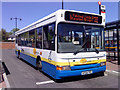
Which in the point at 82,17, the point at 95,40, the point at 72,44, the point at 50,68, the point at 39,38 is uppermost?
the point at 82,17

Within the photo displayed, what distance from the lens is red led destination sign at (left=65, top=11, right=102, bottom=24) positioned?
5713 mm

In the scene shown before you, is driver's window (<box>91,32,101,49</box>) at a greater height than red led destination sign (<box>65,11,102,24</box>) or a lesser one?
lesser

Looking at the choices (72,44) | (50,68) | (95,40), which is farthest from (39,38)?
(95,40)

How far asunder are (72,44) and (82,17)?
1.29 m

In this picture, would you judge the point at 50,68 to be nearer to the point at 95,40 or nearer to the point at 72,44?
the point at 72,44

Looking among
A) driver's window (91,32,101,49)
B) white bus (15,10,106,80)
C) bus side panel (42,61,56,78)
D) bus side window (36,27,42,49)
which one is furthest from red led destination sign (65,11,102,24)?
bus side window (36,27,42,49)

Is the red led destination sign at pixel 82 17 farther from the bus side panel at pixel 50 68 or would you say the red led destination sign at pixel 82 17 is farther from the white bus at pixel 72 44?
the bus side panel at pixel 50 68

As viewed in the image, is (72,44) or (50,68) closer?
(72,44)

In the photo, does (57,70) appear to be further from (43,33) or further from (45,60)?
(43,33)

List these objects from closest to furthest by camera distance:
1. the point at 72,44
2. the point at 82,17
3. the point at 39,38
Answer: the point at 72,44, the point at 82,17, the point at 39,38

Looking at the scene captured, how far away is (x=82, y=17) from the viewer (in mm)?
6031

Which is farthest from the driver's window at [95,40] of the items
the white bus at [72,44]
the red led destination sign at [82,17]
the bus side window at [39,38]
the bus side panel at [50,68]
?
the bus side window at [39,38]

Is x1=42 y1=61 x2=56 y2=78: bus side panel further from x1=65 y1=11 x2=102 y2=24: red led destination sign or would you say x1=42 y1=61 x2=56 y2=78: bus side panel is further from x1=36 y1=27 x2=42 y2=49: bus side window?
x1=65 y1=11 x2=102 y2=24: red led destination sign

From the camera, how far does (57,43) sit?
5543 millimetres
